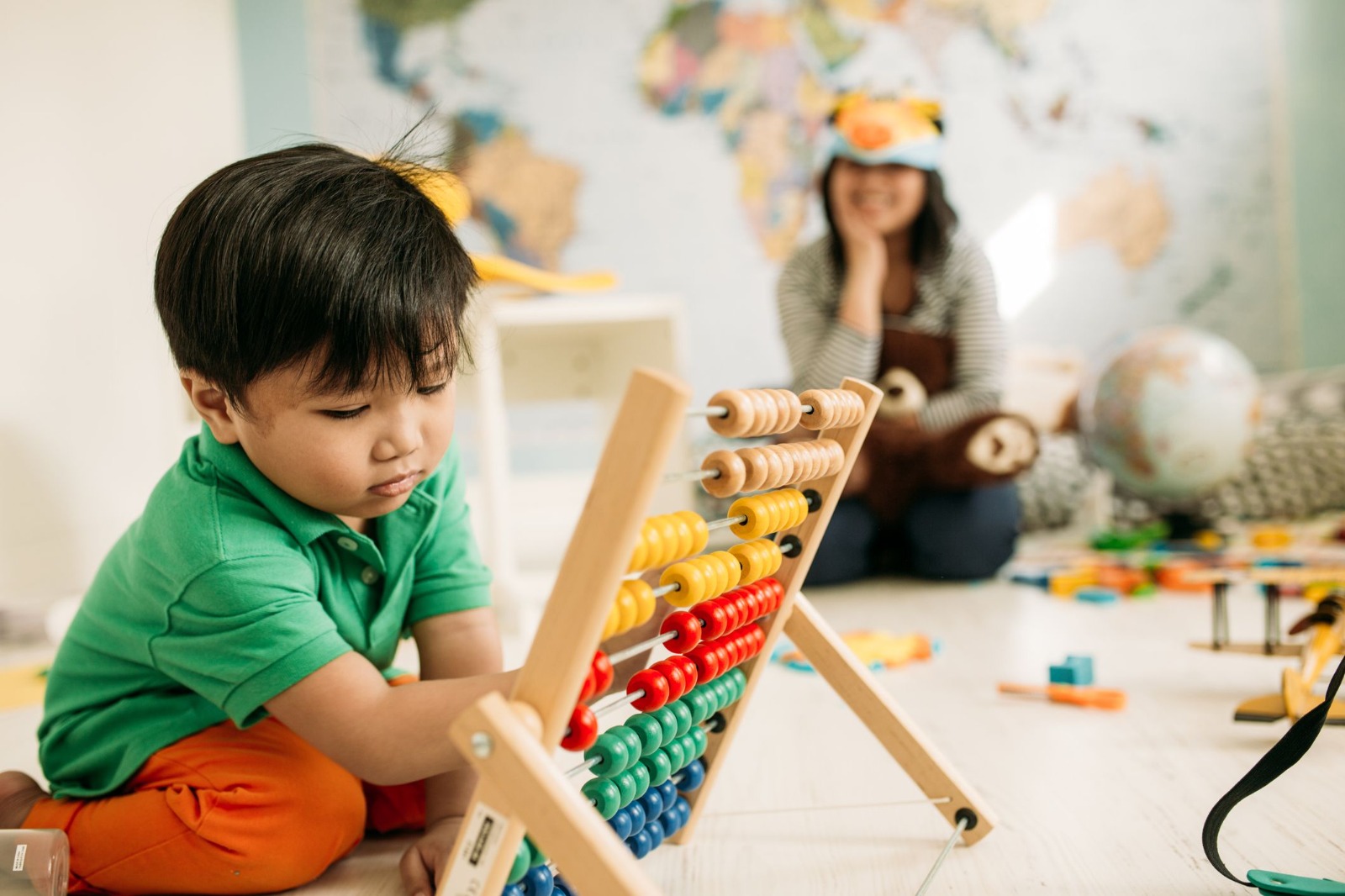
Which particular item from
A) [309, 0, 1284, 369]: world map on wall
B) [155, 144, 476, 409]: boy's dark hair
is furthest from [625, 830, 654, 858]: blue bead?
[309, 0, 1284, 369]: world map on wall

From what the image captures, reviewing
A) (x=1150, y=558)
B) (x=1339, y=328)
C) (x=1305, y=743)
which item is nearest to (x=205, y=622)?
(x=1305, y=743)

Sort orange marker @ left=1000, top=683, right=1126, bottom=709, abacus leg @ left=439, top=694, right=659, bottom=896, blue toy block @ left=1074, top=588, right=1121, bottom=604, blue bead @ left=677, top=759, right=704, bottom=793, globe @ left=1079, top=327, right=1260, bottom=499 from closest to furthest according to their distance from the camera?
abacus leg @ left=439, top=694, right=659, bottom=896
blue bead @ left=677, top=759, right=704, bottom=793
orange marker @ left=1000, top=683, right=1126, bottom=709
blue toy block @ left=1074, top=588, right=1121, bottom=604
globe @ left=1079, top=327, right=1260, bottom=499

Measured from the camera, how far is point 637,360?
7.53 feet

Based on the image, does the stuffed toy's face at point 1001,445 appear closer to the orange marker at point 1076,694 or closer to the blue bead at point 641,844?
the orange marker at point 1076,694

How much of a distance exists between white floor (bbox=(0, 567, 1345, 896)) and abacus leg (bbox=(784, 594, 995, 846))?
0.03 meters

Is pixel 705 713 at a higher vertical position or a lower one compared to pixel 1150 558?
higher

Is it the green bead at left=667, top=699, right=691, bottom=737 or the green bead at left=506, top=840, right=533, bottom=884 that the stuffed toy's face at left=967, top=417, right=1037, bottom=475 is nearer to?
the green bead at left=667, top=699, right=691, bottom=737

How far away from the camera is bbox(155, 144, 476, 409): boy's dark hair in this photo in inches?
27.0

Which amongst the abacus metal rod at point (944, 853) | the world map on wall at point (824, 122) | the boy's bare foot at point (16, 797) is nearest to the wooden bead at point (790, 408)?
the abacus metal rod at point (944, 853)

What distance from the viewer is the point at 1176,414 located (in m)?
2.15

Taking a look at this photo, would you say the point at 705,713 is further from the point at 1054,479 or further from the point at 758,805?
the point at 1054,479

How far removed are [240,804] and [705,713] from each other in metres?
0.34

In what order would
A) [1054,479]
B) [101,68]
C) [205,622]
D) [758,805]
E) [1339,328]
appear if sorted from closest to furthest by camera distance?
[205,622]
[758,805]
[101,68]
[1054,479]
[1339,328]

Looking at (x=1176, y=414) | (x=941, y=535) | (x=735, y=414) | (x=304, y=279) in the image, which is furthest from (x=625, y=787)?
(x=1176, y=414)
